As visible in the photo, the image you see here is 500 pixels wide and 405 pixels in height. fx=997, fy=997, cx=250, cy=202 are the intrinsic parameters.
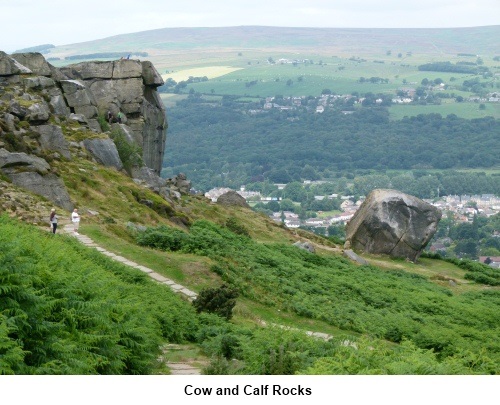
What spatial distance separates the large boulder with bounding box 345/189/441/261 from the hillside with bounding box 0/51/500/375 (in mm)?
897

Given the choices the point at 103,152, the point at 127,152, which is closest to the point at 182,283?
the point at 103,152

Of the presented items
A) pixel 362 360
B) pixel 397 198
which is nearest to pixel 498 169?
pixel 397 198

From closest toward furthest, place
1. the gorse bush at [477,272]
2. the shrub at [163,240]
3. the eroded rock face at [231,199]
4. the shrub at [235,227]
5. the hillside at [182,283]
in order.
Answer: the hillside at [182,283] < the shrub at [163,240] < the shrub at [235,227] < the gorse bush at [477,272] < the eroded rock face at [231,199]

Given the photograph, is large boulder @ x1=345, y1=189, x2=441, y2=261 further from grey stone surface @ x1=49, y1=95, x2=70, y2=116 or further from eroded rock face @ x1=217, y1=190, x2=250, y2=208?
grey stone surface @ x1=49, y1=95, x2=70, y2=116

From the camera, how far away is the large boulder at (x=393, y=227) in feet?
149

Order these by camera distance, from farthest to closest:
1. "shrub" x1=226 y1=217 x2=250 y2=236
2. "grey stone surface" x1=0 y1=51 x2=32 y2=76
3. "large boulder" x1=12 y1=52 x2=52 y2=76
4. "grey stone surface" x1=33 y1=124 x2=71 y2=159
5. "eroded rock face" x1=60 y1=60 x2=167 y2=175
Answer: "eroded rock face" x1=60 y1=60 x2=167 y2=175 < "large boulder" x1=12 y1=52 x2=52 y2=76 < "grey stone surface" x1=0 y1=51 x2=32 y2=76 < "shrub" x1=226 y1=217 x2=250 y2=236 < "grey stone surface" x1=33 y1=124 x2=71 y2=159

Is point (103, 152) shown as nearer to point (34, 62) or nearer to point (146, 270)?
point (34, 62)

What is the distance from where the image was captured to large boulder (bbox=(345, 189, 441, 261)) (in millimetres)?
45531

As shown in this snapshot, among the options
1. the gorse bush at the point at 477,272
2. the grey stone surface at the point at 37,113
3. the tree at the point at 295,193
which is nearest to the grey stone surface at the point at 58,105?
the grey stone surface at the point at 37,113

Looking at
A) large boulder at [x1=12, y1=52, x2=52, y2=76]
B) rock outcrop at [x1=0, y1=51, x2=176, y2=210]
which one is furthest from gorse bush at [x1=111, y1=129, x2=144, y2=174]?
large boulder at [x1=12, y1=52, x2=52, y2=76]

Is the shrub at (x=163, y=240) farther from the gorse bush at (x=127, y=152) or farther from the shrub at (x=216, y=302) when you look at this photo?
the gorse bush at (x=127, y=152)

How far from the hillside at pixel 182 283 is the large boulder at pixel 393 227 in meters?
0.90

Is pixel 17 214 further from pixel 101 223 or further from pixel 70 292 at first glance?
pixel 70 292

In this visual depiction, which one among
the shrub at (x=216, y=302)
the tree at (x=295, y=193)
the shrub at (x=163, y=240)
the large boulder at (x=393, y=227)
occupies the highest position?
the shrub at (x=216, y=302)
